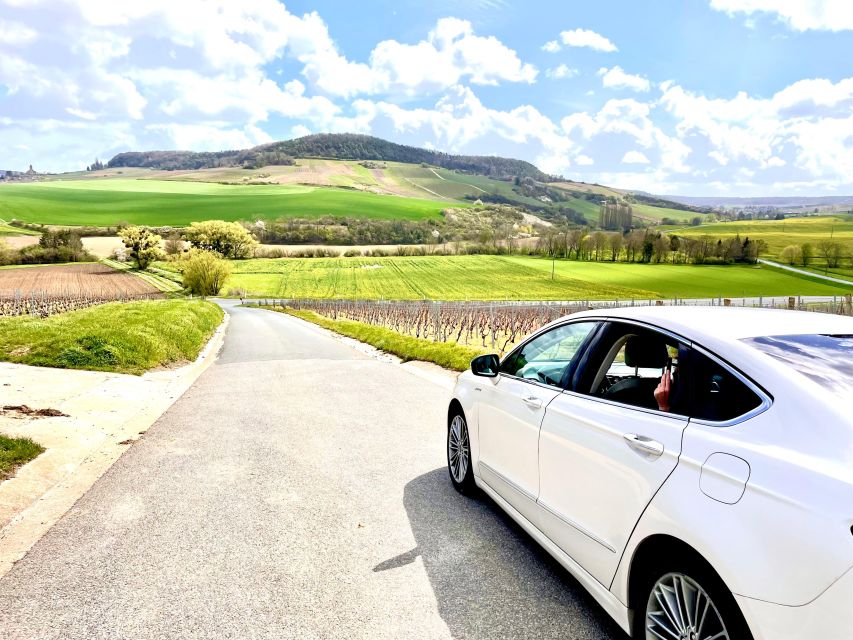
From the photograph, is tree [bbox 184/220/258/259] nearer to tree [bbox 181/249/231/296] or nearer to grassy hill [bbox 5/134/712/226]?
grassy hill [bbox 5/134/712/226]

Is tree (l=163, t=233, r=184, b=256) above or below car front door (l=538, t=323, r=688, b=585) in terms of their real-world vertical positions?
below

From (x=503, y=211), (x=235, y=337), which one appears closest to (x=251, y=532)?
(x=235, y=337)

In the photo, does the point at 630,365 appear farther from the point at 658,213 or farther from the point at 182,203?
the point at 658,213

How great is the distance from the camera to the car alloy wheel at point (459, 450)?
198 inches

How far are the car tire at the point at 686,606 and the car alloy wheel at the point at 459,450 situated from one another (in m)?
2.45

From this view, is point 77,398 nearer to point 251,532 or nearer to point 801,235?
point 251,532

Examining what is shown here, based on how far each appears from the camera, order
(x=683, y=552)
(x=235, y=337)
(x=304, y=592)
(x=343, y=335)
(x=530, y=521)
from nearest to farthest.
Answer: (x=683, y=552) → (x=304, y=592) → (x=530, y=521) → (x=235, y=337) → (x=343, y=335)

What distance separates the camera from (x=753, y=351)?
2.43 m

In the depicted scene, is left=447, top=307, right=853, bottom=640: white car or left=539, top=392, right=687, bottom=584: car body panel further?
left=539, top=392, right=687, bottom=584: car body panel

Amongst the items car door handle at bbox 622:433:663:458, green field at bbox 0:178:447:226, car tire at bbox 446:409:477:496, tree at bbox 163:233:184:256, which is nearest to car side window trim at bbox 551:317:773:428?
car door handle at bbox 622:433:663:458

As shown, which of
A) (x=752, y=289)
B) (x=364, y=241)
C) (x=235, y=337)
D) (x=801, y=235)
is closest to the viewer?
(x=235, y=337)

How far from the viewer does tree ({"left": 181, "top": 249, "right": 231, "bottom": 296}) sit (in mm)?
72625

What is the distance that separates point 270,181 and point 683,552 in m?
188

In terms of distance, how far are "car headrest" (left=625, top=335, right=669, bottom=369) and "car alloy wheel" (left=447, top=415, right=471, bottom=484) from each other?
1.85 metres
